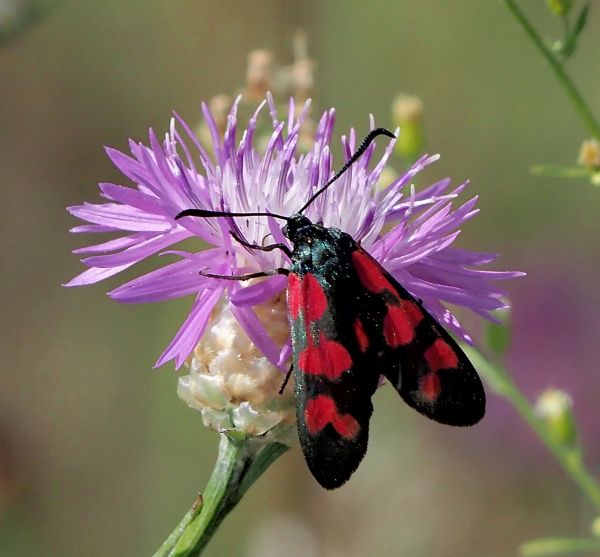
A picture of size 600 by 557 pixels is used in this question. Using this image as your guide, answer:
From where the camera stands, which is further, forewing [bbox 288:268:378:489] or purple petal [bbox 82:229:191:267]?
purple petal [bbox 82:229:191:267]

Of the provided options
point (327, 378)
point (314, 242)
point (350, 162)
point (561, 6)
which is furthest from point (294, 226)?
point (561, 6)

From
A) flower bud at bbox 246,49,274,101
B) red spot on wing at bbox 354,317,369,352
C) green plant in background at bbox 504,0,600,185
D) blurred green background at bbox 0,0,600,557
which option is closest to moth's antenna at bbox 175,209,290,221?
red spot on wing at bbox 354,317,369,352

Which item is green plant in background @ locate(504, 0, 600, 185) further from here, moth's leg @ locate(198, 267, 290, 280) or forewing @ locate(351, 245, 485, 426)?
moth's leg @ locate(198, 267, 290, 280)

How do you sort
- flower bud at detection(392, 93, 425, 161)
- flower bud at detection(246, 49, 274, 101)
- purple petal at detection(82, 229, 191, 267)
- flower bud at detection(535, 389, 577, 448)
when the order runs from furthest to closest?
flower bud at detection(246, 49, 274, 101) → flower bud at detection(392, 93, 425, 161) → flower bud at detection(535, 389, 577, 448) → purple petal at detection(82, 229, 191, 267)

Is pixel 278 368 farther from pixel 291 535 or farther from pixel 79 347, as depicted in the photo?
pixel 79 347

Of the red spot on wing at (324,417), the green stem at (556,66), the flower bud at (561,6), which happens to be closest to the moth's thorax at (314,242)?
the red spot on wing at (324,417)

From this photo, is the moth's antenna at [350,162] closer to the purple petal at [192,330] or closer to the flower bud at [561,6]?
the purple petal at [192,330]

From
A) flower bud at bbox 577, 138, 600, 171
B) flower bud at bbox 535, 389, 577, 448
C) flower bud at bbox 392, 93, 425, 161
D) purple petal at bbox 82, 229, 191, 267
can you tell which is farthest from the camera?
flower bud at bbox 392, 93, 425, 161
